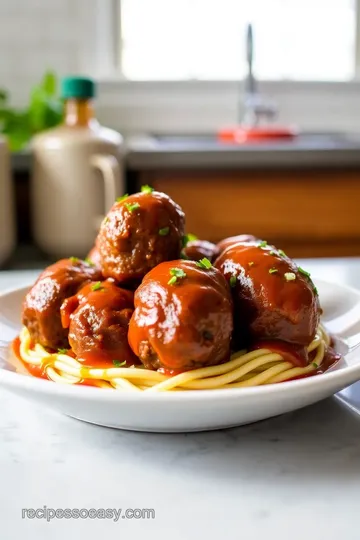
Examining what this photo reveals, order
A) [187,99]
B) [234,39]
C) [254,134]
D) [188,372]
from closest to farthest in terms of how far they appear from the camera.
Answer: [188,372] → [254,134] → [187,99] → [234,39]

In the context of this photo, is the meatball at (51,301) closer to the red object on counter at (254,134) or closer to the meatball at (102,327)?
the meatball at (102,327)

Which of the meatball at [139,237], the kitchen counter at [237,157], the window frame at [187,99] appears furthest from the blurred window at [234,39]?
the meatball at [139,237]

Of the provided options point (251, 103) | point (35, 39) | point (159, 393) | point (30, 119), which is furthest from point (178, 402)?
point (35, 39)

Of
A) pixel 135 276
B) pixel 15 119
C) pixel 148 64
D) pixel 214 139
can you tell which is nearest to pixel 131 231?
pixel 135 276

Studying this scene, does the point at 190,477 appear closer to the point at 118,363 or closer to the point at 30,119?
the point at 118,363

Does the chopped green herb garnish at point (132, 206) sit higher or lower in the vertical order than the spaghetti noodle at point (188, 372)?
higher
